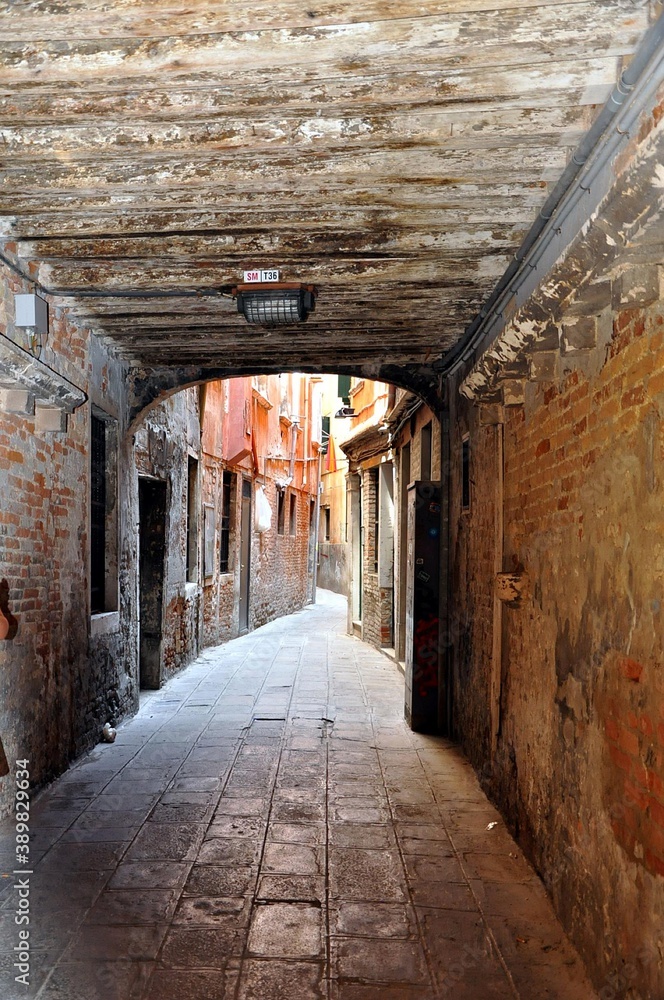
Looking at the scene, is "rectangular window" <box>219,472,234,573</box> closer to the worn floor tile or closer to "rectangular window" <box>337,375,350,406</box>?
"rectangular window" <box>337,375,350,406</box>

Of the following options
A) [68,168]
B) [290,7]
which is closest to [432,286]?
[68,168]

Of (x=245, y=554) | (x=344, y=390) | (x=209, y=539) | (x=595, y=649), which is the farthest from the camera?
(x=344, y=390)

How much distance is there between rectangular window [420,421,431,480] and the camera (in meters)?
8.72

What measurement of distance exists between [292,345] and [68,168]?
129 inches

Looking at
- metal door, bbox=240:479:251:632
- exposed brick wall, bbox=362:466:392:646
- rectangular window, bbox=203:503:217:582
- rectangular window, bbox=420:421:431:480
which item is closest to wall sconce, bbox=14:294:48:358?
rectangular window, bbox=420:421:431:480

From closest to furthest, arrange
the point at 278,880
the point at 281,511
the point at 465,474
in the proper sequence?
1. the point at 278,880
2. the point at 465,474
3. the point at 281,511

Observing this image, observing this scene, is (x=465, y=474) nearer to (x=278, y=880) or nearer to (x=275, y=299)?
(x=275, y=299)

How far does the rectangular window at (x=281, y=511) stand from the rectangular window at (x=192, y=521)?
287 inches

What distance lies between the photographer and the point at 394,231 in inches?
163

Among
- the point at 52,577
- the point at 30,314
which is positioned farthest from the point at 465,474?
the point at 30,314

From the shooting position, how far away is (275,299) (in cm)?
484

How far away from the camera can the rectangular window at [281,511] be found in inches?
728

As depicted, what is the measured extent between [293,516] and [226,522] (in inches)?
272

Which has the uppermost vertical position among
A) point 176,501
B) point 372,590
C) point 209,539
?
point 176,501
